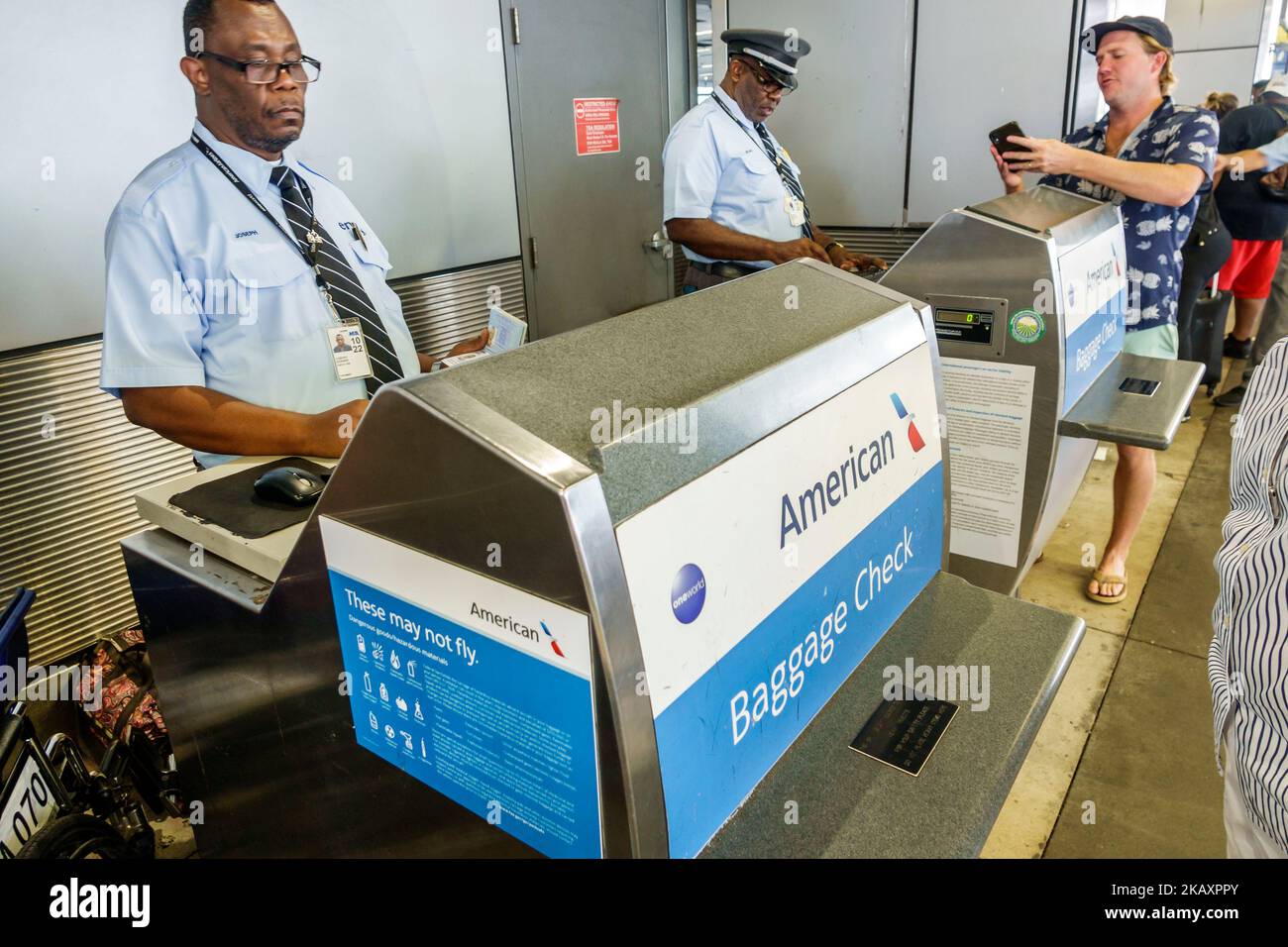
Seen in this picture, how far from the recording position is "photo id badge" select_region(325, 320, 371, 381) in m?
1.85

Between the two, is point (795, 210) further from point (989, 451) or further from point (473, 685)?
point (473, 685)

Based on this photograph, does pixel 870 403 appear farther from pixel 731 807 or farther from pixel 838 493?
pixel 731 807

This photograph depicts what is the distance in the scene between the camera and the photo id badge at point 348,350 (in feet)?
6.08

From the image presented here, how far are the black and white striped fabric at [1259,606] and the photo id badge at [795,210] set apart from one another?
2365mm

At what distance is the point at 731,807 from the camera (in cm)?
92

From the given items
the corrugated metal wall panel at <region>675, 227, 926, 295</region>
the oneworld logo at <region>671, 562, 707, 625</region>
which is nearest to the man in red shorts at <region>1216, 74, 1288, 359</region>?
the corrugated metal wall panel at <region>675, 227, 926, 295</region>

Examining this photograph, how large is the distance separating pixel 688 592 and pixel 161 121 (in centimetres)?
265

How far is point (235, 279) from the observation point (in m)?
1.74

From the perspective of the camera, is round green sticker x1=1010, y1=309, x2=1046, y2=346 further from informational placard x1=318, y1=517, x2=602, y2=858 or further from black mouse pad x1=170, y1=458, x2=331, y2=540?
informational placard x1=318, y1=517, x2=602, y2=858

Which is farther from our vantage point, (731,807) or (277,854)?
(277,854)

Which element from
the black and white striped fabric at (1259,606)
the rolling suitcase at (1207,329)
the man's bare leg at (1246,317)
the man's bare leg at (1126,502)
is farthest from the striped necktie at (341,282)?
the man's bare leg at (1246,317)
